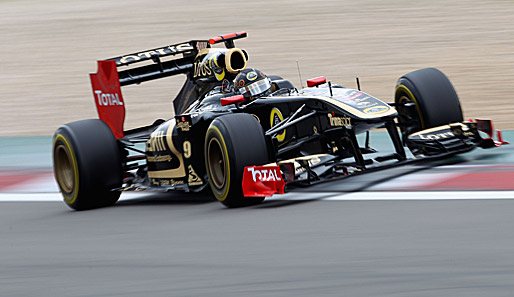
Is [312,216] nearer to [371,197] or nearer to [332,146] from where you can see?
[371,197]

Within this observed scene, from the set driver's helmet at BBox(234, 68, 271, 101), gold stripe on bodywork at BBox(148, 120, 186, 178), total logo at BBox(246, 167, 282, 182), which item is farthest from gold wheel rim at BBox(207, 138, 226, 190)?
driver's helmet at BBox(234, 68, 271, 101)

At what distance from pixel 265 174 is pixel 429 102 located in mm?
2260

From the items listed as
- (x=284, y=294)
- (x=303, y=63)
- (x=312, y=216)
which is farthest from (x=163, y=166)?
(x=303, y=63)

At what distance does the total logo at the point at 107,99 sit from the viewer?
9008 mm

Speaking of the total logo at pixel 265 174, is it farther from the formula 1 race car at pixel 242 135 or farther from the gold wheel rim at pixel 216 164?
the gold wheel rim at pixel 216 164

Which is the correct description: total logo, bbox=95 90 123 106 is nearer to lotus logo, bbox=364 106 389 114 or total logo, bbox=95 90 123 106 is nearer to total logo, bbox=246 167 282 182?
total logo, bbox=246 167 282 182

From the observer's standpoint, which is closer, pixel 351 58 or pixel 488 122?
pixel 488 122

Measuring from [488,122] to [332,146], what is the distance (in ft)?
4.98

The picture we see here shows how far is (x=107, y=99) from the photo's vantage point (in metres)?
9.07

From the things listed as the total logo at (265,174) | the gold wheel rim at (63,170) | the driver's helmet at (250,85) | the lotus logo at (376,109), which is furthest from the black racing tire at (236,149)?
the gold wheel rim at (63,170)

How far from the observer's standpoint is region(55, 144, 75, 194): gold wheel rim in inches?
344

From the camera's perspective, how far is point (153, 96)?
17547 mm

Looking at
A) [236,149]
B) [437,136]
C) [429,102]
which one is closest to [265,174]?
[236,149]

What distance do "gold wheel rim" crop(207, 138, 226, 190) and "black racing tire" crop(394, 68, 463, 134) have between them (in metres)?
1.99
